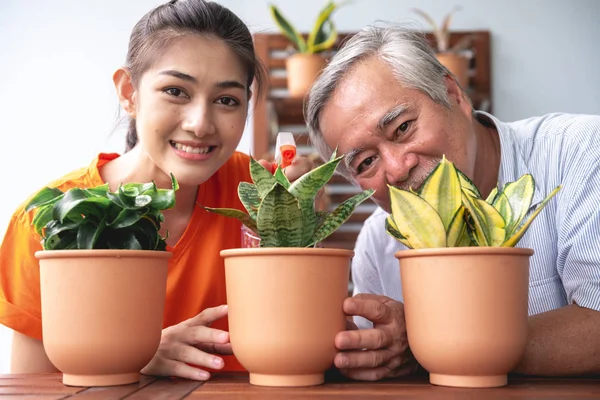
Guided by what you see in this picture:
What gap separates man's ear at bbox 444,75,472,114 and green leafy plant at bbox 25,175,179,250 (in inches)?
27.7

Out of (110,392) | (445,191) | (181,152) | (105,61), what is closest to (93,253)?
(110,392)

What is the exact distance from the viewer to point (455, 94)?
122cm

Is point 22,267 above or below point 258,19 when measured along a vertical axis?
below

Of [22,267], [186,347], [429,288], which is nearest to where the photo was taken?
[429,288]

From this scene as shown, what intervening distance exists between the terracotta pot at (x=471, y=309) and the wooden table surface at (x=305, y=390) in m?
0.02

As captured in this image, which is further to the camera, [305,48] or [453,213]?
[305,48]

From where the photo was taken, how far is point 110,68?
2.81 metres

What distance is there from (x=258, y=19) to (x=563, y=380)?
7.72 feet

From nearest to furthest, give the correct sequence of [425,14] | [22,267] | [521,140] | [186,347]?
[186,347] < [22,267] < [521,140] < [425,14]

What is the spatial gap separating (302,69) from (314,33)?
0.58ft

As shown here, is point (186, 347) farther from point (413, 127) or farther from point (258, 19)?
point (258, 19)

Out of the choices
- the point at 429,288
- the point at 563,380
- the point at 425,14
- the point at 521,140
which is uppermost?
the point at 425,14

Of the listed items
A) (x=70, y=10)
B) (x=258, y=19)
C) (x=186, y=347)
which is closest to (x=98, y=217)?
(x=186, y=347)

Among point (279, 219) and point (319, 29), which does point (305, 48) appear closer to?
point (319, 29)
